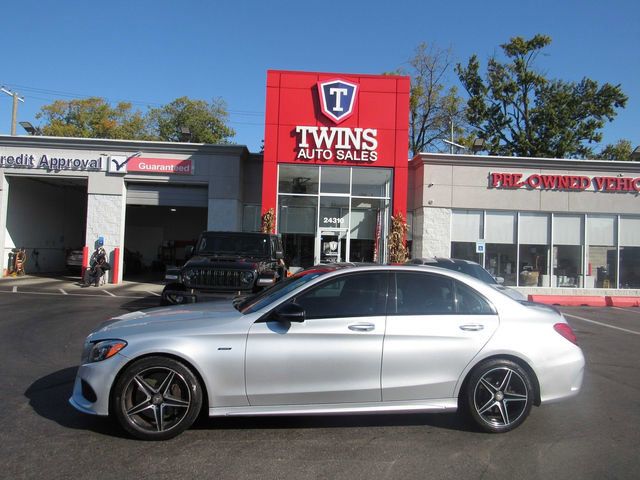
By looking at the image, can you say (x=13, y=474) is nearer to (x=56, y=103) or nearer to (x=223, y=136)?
(x=223, y=136)

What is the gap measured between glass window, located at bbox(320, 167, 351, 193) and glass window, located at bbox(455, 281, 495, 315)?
14.8 metres

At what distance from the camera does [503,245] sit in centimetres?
2089

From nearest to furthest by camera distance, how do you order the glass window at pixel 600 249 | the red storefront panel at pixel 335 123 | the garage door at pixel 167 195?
1. the red storefront panel at pixel 335 123
2. the garage door at pixel 167 195
3. the glass window at pixel 600 249

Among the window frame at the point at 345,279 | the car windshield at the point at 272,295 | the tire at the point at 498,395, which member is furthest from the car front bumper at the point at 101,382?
the tire at the point at 498,395

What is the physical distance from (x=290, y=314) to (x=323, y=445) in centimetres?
114

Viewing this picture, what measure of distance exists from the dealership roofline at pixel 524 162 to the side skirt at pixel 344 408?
1701 cm

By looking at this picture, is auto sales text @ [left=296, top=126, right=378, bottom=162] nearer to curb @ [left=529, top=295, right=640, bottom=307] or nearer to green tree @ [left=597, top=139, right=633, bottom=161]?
curb @ [left=529, top=295, right=640, bottom=307]

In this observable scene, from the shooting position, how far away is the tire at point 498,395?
4.60 meters

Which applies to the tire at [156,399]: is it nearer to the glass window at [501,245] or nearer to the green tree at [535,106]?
the glass window at [501,245]

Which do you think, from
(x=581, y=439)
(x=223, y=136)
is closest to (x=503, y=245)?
(x=581, y=439)

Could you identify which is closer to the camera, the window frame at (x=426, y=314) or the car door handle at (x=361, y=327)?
the car door handle at (x=361, y=327)

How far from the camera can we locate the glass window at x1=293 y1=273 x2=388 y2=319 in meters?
4.59

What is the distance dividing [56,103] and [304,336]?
182 feet

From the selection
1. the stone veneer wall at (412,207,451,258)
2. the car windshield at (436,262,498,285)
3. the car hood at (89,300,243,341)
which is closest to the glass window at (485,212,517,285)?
the stone veneer wall at (412,207,451,258)
